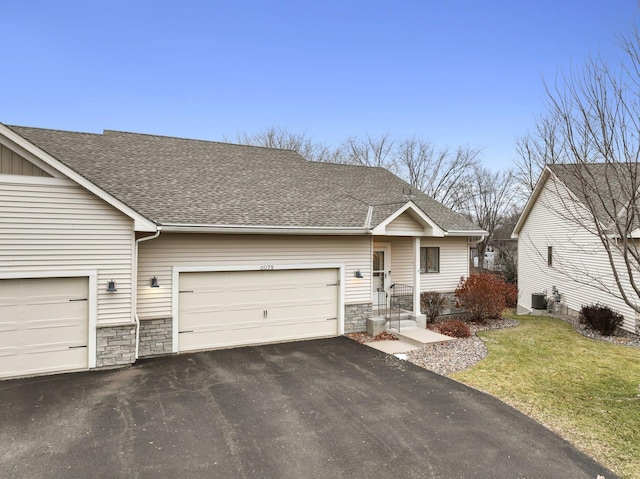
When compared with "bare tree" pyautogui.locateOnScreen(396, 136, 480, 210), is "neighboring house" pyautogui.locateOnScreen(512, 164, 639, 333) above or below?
below

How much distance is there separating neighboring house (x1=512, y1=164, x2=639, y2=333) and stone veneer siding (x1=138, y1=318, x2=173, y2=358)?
1191 centimetres

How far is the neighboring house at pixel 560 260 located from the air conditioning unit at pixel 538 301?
1.7 inches

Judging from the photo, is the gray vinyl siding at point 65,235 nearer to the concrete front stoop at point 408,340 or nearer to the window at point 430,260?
the concrete front stoop at point 408,340

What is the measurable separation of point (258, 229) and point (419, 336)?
546 centimetres

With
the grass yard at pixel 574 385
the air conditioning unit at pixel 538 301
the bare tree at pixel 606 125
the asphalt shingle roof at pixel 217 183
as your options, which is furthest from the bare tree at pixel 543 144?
the air conditioning unit at pixel 538 301

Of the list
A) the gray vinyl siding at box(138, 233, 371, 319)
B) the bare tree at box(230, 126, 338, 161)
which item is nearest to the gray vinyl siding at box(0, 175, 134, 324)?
the gray vinyl siding at box(138, 233, 371, 319)

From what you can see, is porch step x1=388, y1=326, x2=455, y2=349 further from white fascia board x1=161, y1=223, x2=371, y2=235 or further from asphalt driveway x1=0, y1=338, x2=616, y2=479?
white fascia board x1=161, y1=223, x2=371, y2=235

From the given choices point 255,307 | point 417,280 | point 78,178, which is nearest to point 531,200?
point 417,280

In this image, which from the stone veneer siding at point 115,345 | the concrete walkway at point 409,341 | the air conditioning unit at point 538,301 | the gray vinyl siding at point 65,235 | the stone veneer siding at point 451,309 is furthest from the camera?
the air conditioning unit at point 538,301

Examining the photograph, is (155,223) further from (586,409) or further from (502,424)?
(586,409)

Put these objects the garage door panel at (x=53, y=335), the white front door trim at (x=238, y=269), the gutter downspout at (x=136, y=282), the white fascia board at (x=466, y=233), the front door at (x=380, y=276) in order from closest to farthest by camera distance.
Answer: the garage door panel at (x=53, y=335) → the gutter downspout at (x=136, y=282) → the white front door trim at (x=238, y=269) → the front door at (x=380, y=276) → the white fascia board at (x=466, y=233)

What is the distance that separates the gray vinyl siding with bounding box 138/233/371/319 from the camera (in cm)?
898

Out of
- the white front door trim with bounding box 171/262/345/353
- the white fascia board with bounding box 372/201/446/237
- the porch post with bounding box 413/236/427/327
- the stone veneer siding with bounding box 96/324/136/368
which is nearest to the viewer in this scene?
the stone veneer siding with bounding box 96/324/136/368

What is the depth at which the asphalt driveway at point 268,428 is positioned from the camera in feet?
14.7
